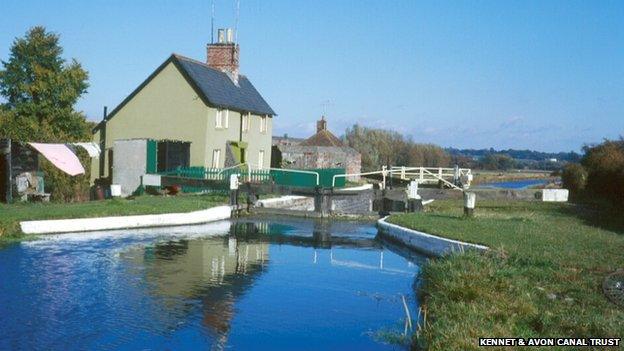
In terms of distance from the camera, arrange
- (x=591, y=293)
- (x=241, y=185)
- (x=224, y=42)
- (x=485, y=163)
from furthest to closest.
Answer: (x=485, y=163) → (x=224, y=42) → (x=241, y=185) → (x=591, y=293)

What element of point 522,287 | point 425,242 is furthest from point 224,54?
point 522,287

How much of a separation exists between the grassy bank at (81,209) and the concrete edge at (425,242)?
8.74m

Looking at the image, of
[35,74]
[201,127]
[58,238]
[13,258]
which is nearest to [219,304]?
[13,258]

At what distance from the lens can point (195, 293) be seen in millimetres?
13414

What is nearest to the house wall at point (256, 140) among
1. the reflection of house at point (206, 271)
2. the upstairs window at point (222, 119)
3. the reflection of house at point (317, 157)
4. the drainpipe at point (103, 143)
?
the upstairs window at point (222, 119)

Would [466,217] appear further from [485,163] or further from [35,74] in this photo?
[485,163]

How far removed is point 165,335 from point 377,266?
9016 mm

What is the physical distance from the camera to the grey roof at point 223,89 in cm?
3791

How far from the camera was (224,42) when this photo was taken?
43.9m

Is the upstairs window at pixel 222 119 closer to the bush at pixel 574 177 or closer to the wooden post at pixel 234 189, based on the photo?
the wooden post at pixel 234 189

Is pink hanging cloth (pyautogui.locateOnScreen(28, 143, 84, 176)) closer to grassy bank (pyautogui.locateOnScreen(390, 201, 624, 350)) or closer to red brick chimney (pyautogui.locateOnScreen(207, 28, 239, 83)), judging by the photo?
grassy bank (pyautogui.locateOnScreen(390, 201, 624, 350))

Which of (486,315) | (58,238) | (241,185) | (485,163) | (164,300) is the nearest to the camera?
(486,315)

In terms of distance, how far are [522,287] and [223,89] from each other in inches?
1274

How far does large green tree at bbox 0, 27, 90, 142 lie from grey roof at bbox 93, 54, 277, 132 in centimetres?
224
